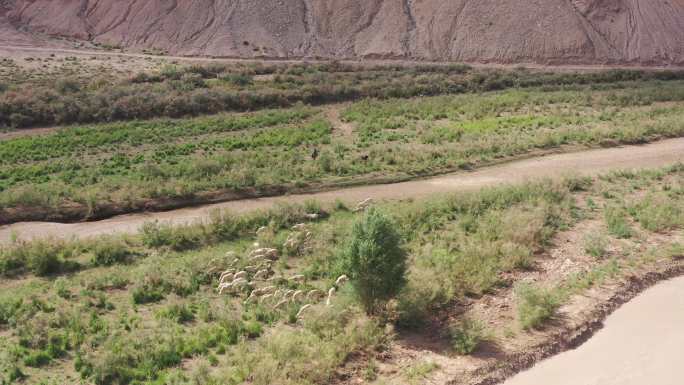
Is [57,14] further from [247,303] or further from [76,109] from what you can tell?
[247,303]

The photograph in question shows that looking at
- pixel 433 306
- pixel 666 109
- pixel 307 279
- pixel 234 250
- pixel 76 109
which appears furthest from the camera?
pixel 666 109

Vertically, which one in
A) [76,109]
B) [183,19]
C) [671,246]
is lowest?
[671,246]

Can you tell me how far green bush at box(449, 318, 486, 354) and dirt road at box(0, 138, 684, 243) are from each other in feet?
29.1

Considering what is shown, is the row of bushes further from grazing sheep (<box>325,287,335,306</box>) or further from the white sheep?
grazing sheep (<box>325,287,335,306</box>)

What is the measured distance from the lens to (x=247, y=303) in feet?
44.5

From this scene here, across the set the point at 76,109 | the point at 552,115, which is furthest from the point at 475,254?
the point at 76,109

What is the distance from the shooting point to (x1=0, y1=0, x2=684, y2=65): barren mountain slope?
58469mm

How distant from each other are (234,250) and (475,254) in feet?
21.9

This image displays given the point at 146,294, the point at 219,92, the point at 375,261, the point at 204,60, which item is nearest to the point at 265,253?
the point at 146,294

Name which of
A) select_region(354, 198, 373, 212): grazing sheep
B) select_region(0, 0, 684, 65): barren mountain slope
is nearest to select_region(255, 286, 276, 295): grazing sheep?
select_region(354, 198, 373, 212): grazing sheep

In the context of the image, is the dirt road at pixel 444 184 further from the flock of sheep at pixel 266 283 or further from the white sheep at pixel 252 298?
the white sheep at pixel 252 298

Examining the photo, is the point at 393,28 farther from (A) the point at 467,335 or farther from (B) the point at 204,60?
(A) the point at 467,335

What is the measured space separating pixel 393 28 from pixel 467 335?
53.3 meters

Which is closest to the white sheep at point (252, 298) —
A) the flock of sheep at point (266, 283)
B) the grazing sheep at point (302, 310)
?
the flock of sheep at point (266, 283)
